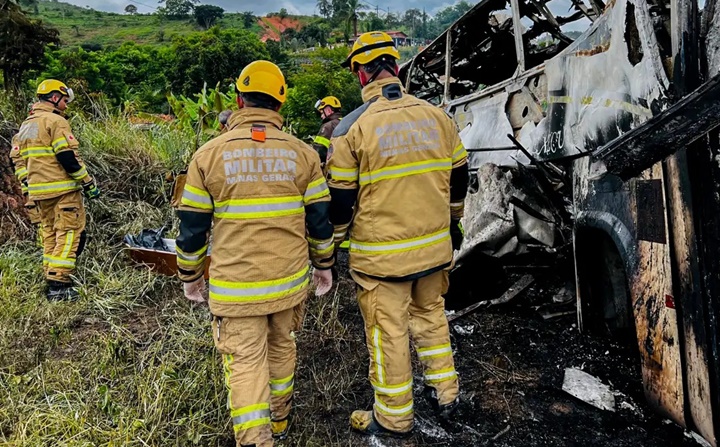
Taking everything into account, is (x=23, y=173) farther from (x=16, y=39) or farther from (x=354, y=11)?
(x=354, y=11)

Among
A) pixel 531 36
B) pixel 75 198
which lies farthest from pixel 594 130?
pixel 75 198

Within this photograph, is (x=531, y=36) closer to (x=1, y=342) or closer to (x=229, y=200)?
(x=229, y=200)

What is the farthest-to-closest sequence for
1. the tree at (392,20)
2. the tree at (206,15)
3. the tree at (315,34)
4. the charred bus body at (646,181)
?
the tree at (392,20)
the tree at (206,15)
the tree at (315,34)
the charred bus body at (646,181)

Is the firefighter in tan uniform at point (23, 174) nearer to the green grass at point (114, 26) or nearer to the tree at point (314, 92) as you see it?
the tree at point (314, 92)

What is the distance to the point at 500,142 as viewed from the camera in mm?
3406

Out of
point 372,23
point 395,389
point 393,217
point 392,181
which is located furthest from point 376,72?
point 372,23

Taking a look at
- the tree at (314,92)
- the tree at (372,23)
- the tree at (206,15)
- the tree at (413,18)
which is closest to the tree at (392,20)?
the tree at (413,18)

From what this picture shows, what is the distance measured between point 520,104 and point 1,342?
369 cm

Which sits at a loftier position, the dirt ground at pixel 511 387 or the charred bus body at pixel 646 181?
the charred bus body at pixel 646 181

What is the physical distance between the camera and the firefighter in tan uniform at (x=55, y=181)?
3926mm

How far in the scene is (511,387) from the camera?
8.37ft

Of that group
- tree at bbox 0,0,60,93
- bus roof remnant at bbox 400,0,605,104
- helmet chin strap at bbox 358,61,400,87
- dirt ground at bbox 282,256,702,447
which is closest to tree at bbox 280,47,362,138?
tree at bbox 0,0,60,93

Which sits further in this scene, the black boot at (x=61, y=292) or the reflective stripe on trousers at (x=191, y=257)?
the black boot at (x=61, y=292)

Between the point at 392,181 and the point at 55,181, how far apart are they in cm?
327
